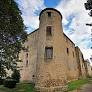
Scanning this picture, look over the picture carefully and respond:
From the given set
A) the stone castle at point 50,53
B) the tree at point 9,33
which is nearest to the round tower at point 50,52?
the stone castle at point 50,53

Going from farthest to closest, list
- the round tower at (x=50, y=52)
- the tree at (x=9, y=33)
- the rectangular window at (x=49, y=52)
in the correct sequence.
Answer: the rectangular window at (x=49, y=52) < the round tower at (x=50, y=52) < the tree at (x=9, y=33)

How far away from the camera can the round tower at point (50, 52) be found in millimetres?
20125

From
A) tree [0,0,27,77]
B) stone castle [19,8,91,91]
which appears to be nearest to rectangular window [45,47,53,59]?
stone castle [19,8,91,91]

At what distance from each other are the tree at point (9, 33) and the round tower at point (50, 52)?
20.8ft

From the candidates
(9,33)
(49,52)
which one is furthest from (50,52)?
(9,33)

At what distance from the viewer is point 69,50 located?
3259cm

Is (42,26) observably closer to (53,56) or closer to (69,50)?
(53,56)

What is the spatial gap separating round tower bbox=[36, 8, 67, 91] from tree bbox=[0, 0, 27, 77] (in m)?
6.35

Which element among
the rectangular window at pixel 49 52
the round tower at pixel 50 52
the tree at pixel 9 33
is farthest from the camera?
the rectangular window at pixel 49 52

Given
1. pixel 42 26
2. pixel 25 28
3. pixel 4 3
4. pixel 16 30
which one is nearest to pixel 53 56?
pixel 42 26

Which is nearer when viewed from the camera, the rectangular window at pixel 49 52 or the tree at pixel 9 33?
the tree at pixel 9 33

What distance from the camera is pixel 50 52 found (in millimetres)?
21281

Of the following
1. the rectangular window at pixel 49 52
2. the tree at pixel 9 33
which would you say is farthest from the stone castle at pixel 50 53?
the tree at pixel 9 33

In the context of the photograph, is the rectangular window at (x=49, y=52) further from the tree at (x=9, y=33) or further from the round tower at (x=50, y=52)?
the tree at (x=9, y=33)
